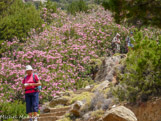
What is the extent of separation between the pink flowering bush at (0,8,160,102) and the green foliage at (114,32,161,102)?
22.3 ft

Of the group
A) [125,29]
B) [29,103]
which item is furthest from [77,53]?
[29,103]

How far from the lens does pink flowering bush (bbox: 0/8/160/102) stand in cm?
1505

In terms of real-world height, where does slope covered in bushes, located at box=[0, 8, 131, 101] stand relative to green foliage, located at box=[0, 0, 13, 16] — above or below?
below

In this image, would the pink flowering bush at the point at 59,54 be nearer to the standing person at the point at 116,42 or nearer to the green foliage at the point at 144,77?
the standing person at the point at 116,42

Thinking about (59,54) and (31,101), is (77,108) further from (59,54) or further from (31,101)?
(59,54)

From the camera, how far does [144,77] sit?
7652 millimetres

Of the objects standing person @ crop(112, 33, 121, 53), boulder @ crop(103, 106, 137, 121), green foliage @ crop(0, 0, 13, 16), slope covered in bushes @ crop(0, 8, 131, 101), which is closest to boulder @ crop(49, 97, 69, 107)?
slope covered in bushes @ crop(0, 8, 131, 101)

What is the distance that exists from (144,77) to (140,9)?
326 cm

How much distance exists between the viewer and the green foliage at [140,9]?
15.1 feet

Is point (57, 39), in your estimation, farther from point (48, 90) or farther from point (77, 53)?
point (48, 90)

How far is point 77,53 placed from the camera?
17.4 meters

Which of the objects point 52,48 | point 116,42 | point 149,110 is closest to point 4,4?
point 52,48

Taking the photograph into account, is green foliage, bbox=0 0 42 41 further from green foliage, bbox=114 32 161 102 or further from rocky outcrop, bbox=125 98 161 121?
rocky outcrop, bbox=125 98 161 121

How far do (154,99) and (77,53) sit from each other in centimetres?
1036
